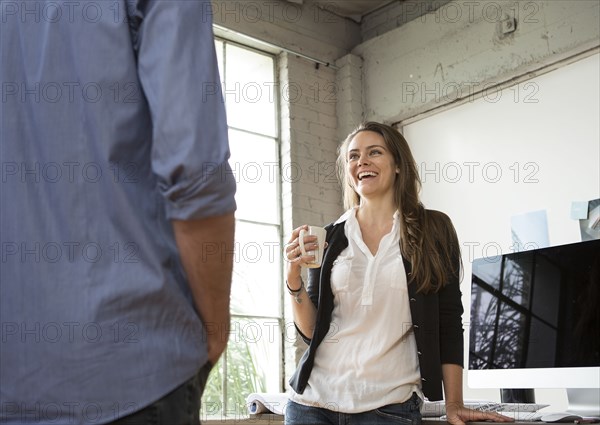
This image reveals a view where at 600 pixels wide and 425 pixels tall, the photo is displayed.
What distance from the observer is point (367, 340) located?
6.93 feet

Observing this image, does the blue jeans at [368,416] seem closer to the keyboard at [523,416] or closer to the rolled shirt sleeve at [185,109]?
the keyboard at [523,416]

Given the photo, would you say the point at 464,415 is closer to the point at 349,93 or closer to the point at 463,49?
the point at 463,49

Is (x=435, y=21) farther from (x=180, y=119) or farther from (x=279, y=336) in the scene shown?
(x=180, y=119)

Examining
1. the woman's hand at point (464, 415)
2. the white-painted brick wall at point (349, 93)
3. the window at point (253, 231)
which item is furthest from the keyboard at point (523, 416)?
the white-painted brick wall at point (349, 93)

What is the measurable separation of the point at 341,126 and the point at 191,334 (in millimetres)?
4641

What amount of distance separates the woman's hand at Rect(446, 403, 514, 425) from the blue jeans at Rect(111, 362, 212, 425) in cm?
117

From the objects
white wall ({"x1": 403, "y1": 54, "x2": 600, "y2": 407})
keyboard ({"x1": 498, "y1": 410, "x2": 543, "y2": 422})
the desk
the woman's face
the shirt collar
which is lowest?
the desk

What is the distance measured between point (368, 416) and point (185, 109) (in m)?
1.28

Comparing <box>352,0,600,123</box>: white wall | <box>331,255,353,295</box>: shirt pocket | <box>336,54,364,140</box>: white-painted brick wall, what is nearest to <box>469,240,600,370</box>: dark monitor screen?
<box>331,255,353,295</box>: shirt pocket

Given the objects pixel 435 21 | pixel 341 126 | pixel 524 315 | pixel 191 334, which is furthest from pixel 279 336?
pixel 191 334

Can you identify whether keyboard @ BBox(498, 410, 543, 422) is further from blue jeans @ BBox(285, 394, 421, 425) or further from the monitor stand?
→ blue jeans @ BBox(285, 394, 421, 425)

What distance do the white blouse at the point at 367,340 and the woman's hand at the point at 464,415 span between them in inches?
4.2

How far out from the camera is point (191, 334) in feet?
3.12

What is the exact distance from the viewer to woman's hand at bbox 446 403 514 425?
1.93 metres
